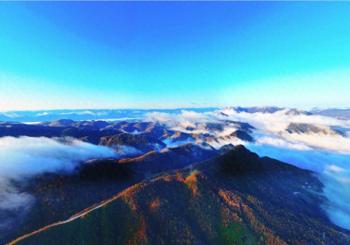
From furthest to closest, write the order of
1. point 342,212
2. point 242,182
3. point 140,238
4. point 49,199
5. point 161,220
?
point 342,212 < point 242,182 < point 49,199 < point 161,220 < point 140,238

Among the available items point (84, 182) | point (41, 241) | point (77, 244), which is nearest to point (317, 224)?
point (77, 244)

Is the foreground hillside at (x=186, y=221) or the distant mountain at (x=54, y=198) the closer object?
the foreground hillside at (x=186, y=221)

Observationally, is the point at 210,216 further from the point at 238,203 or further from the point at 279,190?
the point at 279,190

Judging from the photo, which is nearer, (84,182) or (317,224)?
(317,224)

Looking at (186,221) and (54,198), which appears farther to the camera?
(54,198)

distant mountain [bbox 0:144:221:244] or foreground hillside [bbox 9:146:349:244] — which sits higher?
foreground hillside [bbox 9:146:349:244]

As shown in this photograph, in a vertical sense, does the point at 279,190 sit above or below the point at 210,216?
below

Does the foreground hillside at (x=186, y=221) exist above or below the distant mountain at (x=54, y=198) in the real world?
above

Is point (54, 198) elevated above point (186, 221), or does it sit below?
below

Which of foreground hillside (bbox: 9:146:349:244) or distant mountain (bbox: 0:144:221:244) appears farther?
distant mountain (bbox: 0:144:221:244)

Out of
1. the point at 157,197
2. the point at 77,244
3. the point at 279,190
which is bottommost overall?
the point at 279,190

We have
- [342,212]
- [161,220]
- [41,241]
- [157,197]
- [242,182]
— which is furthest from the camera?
[342,212]
